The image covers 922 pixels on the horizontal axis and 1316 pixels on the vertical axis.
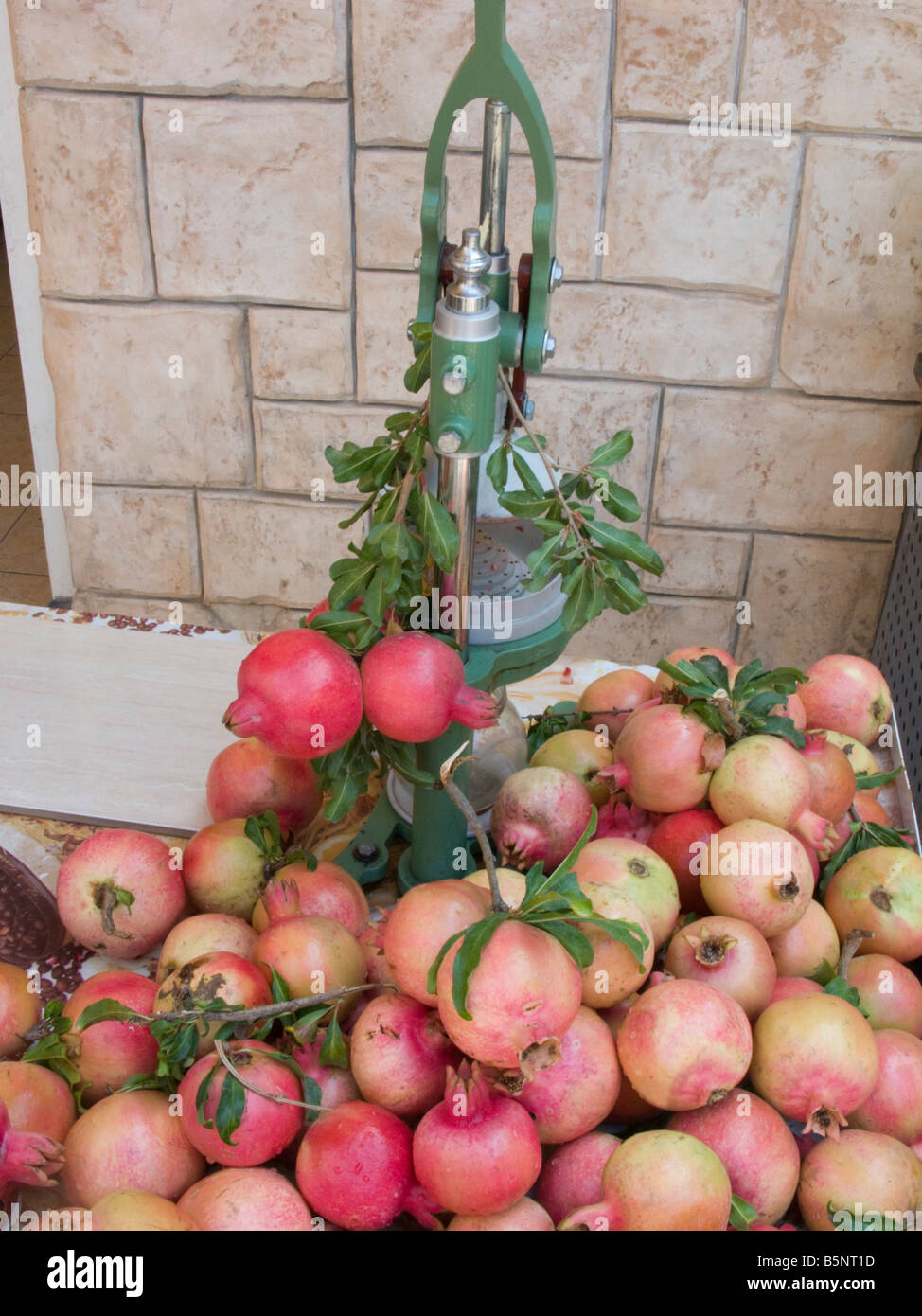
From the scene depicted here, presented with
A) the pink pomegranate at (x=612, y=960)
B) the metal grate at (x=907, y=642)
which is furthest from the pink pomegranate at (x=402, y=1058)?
the metal grate at (x=907, y=642)

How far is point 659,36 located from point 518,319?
51.7 inches

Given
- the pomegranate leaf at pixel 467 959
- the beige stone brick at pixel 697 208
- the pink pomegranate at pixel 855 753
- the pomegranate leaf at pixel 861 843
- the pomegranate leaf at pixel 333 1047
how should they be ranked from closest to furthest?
the pomegranate leaf at pixel 467 959, the pomegranate leaf at pixel 333 1047, the pomegranate leaf at pixel 861 843, the pink pomegranate at pixel 855 753, the beige stone brick at pixel 697 208

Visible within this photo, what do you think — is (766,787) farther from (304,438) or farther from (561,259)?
(304,438)

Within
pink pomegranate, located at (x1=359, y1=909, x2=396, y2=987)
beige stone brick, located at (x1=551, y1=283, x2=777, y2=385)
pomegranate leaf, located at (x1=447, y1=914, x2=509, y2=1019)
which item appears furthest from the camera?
beige stone brick, located at (x1=551, y1=283, x2=777, y2=385)

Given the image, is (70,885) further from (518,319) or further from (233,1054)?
(518,319)

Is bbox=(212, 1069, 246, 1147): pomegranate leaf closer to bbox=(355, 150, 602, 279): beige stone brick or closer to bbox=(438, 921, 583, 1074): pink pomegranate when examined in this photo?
bbox=(438, 921, 583, 1074): pink pomegranate

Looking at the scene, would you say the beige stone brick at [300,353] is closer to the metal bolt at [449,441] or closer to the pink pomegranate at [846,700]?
the pink pomegranate at [846,700]

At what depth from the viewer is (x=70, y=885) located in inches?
38.5

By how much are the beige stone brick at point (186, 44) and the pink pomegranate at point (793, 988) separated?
5.42 feet

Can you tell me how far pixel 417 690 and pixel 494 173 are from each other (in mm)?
360

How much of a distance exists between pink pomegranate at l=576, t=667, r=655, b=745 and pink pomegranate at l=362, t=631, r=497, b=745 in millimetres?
315

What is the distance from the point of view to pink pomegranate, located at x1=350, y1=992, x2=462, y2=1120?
78 cm

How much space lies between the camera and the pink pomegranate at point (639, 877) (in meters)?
0.88

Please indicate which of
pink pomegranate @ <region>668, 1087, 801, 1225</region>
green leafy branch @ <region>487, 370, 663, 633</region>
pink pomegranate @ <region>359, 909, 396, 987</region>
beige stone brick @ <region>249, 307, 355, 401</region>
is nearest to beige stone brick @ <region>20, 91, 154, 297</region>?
beige stone brick @ <region>249, 307, 355, 401</region>
